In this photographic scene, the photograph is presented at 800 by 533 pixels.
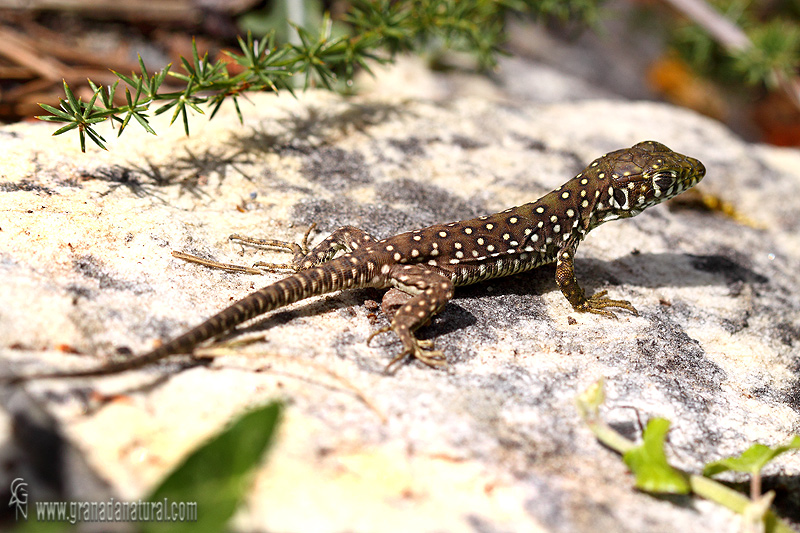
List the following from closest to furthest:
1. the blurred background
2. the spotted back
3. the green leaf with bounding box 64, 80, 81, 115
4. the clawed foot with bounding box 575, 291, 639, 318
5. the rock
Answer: the rock < the green leaf with bounding box 64, 80, 81, 115 < the spotted back < the clawed foot with bounding box 575, 291, 639, 318 < the blurred background

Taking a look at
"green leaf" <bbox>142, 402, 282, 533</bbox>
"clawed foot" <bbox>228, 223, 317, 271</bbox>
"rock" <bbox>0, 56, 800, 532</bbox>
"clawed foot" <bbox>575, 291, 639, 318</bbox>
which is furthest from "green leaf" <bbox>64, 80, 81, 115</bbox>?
"clawed foot" <bbox>575, 291, 639, 318</bbox>

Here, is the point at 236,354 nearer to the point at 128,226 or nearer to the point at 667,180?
the point at 128,226

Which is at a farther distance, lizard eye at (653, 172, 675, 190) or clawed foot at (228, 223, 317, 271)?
lizard eye at (653, 172, 675, 190)

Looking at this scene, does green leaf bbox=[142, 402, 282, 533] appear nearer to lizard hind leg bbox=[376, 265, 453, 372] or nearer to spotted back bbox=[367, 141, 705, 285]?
lizard hind leg bbox=[376, 265, 453, 372]

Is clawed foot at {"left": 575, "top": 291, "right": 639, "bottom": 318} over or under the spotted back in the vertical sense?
under

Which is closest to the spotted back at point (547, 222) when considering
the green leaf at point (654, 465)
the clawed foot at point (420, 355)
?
the clawed foot at point (420, 355)

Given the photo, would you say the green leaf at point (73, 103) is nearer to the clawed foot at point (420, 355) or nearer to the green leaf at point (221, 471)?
the clawed foot at point (420, 355)

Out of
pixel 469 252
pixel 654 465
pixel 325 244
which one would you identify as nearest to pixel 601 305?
pixel 469 252

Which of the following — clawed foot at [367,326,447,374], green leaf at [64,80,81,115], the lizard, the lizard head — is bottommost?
clawed foot at [367,326,447,374]
